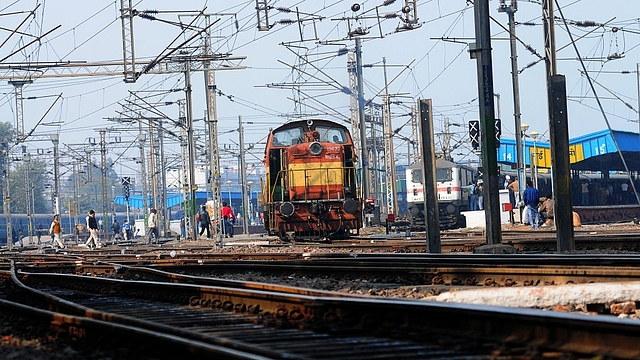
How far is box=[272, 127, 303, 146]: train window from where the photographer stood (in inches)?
1037

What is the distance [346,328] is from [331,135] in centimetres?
2008

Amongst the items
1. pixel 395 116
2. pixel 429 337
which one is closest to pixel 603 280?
pixel 429 337

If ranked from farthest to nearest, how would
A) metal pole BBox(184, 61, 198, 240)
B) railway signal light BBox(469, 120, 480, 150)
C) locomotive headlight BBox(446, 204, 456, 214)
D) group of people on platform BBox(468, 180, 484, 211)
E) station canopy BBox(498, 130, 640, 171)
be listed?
group of people on platform BBox(468, 180, 484, 211)
station canopy BBox(498, 130, 640, 171)
locomotive headlight BBox(446, 204, 456, 214)
metal pole BBox(184, 61, 198, 240)
railway signal light BBox(469, 120, 480, 150)

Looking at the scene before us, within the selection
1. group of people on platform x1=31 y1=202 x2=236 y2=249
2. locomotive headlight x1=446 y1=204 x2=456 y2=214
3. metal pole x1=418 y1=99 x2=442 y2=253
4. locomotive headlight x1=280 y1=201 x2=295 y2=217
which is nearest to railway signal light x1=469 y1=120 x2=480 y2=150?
locomotive headlight x1=446 y1=204 x2=456 y2=214

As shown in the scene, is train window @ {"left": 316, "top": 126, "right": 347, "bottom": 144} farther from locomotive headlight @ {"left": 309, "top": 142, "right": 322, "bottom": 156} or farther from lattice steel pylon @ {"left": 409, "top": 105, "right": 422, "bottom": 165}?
lattice steel pylon @ {"left": 409, "top": 105, "right": 422, "bottom": 165}

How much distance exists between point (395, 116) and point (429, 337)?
200 feet

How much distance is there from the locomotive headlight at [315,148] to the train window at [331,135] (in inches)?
24.7

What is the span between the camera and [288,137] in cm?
2656

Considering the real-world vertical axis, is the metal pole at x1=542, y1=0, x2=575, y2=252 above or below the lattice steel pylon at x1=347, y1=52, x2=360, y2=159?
below

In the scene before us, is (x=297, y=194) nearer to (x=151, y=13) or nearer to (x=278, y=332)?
(x=151, y=13)

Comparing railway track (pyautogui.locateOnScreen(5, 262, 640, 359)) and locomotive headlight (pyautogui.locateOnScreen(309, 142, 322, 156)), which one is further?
locomotive headlight (pyautogui.locateOnScreen(309, 142, 322, 156))

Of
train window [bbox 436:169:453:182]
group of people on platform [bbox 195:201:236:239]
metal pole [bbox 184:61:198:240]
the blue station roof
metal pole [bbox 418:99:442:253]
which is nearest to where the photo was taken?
metal pole [bbox 418:99:442:253]

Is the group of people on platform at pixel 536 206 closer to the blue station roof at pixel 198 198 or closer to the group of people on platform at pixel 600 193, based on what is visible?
the group of people on platform at pixel 600 193

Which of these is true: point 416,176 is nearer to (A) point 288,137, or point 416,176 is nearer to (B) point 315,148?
(A) point 288,137
